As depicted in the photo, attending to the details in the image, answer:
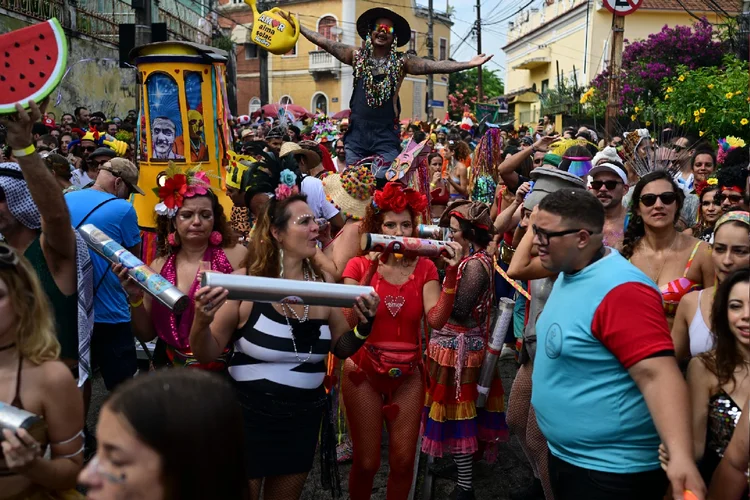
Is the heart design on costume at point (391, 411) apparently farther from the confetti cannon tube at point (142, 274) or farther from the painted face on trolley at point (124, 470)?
the painted face on trolley at point (124, 470)

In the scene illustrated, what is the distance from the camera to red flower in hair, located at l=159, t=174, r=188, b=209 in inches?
158

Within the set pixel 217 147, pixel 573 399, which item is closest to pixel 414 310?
pixel 573 399

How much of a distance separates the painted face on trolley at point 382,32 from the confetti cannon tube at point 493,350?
2827 millimetres

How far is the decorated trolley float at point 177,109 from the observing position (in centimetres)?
723

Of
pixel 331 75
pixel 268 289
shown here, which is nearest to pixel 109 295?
pixel 268 289

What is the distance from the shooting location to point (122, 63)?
33.4ft

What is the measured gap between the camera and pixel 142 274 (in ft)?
10.6

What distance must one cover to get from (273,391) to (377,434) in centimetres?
90

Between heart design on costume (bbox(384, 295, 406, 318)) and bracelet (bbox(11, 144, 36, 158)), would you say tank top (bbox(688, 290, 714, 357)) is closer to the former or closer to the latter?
heart design on costume (bbox(384, 295, 406, 318))

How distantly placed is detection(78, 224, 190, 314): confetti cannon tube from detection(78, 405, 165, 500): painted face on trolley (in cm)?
146

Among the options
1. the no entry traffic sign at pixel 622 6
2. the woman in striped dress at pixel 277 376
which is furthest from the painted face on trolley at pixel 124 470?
the no entry traffic sign at pixel 622 6

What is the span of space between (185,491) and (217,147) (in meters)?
6.24

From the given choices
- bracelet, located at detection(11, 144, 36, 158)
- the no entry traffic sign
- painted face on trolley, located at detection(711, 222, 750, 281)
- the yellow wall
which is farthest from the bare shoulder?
the yellow wall

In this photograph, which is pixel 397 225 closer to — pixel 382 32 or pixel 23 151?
pixel 23 151
